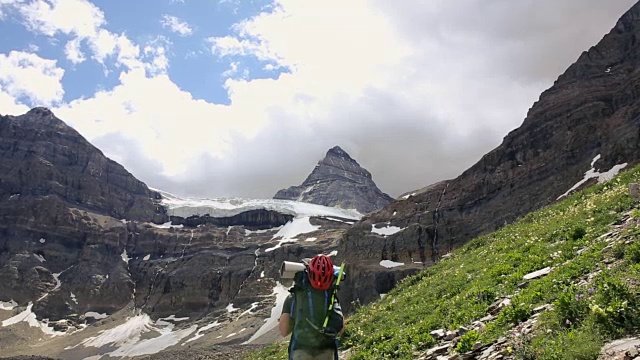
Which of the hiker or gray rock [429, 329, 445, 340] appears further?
gray rock [429, 329, 445, 340]

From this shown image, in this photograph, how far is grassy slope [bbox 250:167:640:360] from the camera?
8.13 meters

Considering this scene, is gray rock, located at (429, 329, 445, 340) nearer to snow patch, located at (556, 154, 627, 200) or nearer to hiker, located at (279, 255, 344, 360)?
hiker, located at (279, 255, 344, 360)

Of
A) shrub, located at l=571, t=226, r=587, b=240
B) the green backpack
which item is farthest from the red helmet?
shrub, located at l=571, t=226, r=587, b=240

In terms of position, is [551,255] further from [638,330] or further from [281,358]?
[281,358]

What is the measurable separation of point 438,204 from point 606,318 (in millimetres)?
155180

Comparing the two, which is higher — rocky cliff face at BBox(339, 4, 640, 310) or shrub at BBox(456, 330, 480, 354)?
rocky cliff face at BBox(339, 4, 640, 310)

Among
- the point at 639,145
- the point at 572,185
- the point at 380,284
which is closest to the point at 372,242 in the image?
the point at 380,284

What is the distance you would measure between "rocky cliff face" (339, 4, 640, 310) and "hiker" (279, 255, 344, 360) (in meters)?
102

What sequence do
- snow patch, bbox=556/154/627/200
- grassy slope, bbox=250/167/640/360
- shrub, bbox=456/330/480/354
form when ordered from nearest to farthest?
grassy slope, bbox=250/167/640/360 < shrub, bbox=456/330/480/354 < snow patch, bbox=556/154/627/200

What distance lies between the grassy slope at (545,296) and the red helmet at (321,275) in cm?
341

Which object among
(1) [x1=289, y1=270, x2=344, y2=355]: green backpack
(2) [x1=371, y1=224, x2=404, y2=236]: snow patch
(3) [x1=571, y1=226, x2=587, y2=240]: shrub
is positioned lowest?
(1) [x1=289, y1=270, x2=344, y2=355]: green backpack

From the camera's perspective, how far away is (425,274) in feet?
91.8

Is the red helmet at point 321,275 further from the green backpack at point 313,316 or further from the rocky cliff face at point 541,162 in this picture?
the rocky cliff face at point 541,162

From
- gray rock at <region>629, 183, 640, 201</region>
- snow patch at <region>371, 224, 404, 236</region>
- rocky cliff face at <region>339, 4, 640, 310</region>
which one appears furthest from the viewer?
snow patch at <region>371, 224, 404, 236</region>
